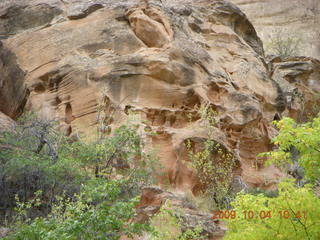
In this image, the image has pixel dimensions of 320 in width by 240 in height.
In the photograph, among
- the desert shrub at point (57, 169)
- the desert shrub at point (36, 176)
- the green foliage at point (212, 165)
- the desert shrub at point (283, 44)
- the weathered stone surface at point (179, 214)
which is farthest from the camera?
the desert shrub at point (283, 44)

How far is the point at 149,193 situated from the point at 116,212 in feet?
14.9

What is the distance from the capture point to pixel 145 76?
18.5 m

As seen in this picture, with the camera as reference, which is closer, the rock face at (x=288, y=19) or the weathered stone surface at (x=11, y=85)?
the weathered stone surface at (x=11, y=85)

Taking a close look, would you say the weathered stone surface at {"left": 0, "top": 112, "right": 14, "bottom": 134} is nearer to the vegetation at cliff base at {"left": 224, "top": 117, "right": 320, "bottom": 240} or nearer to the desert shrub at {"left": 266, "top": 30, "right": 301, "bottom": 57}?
the vegetation at cliff base at {"left": 224, "top": 117, "right": 320, "bottom": 240}

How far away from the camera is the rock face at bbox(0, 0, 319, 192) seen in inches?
704

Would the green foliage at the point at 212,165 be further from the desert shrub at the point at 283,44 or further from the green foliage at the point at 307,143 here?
the desert shrub at the point at 283,44

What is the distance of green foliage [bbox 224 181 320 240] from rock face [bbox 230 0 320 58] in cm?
3786

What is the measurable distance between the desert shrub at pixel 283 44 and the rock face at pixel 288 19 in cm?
33

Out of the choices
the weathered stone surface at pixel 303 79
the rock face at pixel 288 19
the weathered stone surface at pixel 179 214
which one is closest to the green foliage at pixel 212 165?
the weathered stone surface at pixel 179 214

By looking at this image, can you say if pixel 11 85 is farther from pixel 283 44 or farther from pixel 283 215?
pixel 283 44

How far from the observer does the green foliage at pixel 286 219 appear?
24.2 feet
